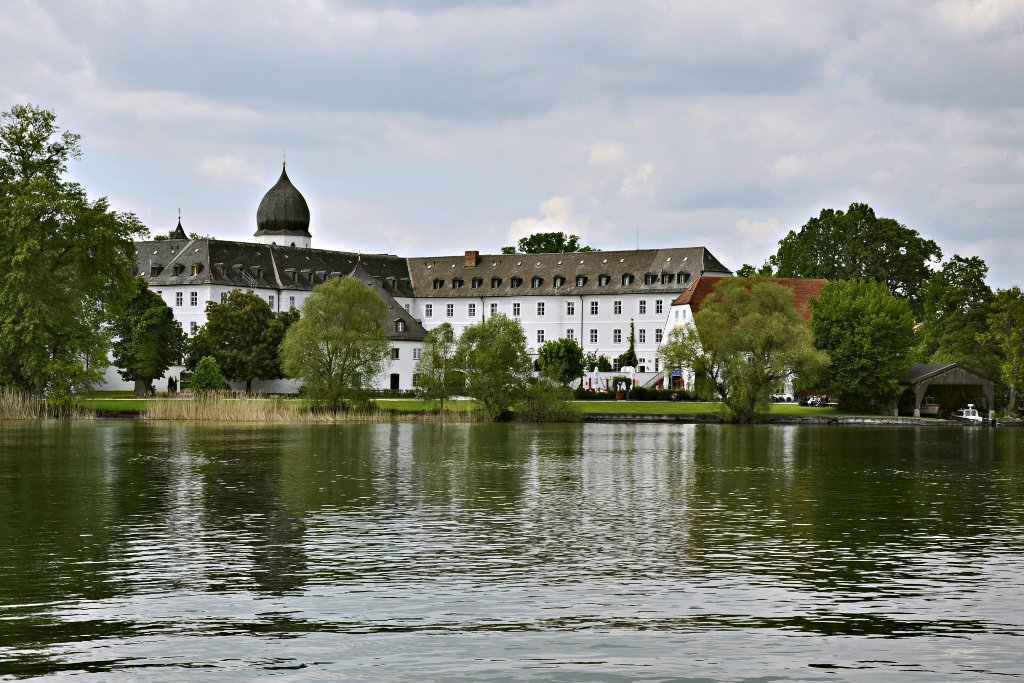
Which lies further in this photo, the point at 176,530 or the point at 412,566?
the point at 176,530

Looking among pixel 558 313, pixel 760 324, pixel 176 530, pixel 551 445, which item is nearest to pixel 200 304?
pixel 558 313

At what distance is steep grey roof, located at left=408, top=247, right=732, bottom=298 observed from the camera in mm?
128250

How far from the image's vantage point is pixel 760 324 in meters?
76.1

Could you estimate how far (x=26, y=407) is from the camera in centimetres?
6450

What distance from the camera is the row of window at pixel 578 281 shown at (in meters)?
128

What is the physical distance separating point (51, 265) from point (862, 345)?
162 ft

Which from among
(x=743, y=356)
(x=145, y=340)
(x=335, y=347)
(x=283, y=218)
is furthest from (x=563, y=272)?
(x=335, y=347)

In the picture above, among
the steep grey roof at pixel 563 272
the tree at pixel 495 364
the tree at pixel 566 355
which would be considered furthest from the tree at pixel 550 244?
the tree at pixel 495 364

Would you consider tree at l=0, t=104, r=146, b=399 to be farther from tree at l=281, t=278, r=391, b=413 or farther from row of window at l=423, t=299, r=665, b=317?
row of window at l=423, t=299, r=665, b=317

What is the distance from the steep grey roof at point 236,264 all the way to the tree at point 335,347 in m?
42.4

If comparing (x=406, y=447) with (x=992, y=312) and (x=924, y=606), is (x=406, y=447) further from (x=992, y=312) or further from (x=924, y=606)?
(x=992, y=312)

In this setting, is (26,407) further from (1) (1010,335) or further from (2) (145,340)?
(1) (1010,335)

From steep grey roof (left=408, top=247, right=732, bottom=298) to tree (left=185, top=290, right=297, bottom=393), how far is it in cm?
3460

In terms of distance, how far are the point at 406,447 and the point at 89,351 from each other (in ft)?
84.5
